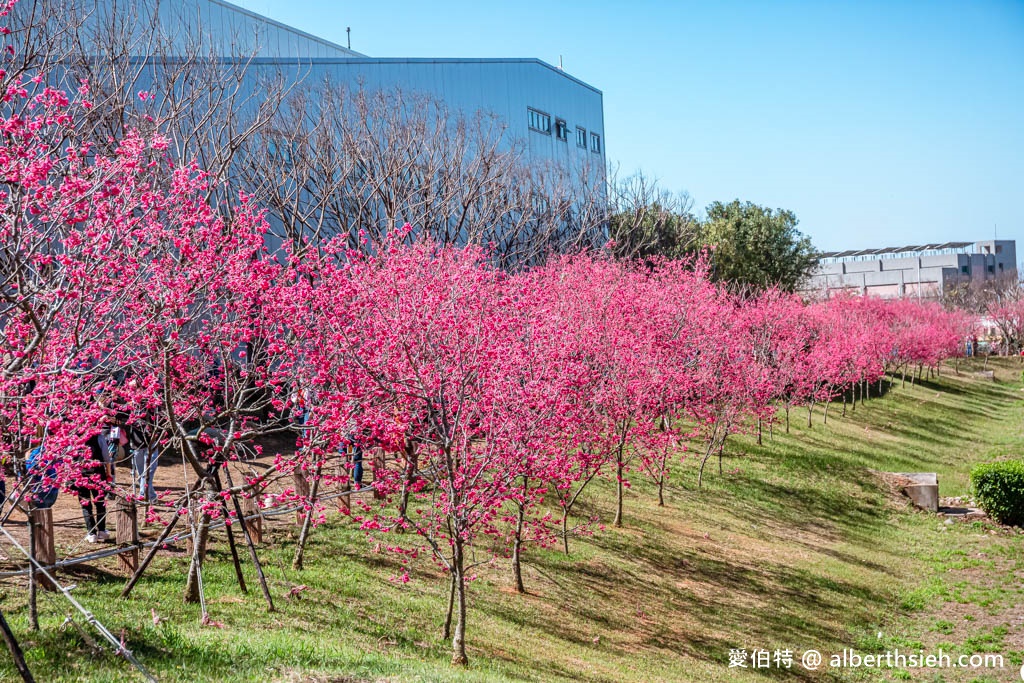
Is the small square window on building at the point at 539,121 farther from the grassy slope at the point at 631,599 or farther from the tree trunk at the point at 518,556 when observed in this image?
the tree trunk at the point at 518,556

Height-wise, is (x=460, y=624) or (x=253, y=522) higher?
(x=253, y=522)

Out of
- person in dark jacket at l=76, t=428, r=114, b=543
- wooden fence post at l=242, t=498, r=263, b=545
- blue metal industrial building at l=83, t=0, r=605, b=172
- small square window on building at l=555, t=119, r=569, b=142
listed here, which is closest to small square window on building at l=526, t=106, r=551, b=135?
blue metal industrial building at l=83, t=0, r=605, b=172

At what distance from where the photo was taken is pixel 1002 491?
2245cm

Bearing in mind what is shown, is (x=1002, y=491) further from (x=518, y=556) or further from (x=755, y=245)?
(x=755, y=245)

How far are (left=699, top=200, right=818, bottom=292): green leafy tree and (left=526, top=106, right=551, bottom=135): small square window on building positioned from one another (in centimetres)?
1033

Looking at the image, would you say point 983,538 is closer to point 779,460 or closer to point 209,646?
point 779,460

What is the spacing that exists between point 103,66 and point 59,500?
29.6 ft

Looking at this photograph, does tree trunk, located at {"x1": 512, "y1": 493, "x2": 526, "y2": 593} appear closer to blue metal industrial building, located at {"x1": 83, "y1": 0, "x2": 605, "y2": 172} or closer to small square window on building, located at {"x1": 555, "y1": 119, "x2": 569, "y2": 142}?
blue metal industrial building, located at {"x1": 83, "y1": 0, "x2": 605, "y2": 172}

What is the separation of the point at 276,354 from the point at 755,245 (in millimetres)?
37824

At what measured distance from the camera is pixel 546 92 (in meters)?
37.8

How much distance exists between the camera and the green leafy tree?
143ft

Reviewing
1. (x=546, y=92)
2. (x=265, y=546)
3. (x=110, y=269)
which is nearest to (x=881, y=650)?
(x=265, y=546)

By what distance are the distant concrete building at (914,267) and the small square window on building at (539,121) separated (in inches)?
3095

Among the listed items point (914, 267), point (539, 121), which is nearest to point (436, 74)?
point (539, 121)
